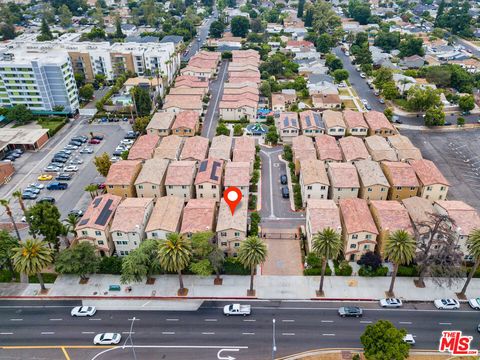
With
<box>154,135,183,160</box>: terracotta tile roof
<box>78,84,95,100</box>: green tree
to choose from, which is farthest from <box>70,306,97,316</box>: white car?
<box>78,84,95,100</box>: green tree

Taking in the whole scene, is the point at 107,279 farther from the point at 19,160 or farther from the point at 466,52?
the point at 466,52

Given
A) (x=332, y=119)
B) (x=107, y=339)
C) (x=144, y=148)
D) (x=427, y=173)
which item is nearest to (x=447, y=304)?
(x=427, y=173)

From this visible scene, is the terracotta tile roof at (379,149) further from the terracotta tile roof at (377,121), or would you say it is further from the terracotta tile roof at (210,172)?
the terracotta tile roof at (210,172)

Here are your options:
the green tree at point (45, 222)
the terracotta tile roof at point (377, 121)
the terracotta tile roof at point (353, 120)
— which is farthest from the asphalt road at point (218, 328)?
the terracotta tile roof at point (377, 121)

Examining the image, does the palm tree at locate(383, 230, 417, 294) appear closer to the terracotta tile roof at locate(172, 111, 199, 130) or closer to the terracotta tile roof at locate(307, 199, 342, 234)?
the terracotta tile roof at locate(307, 199, 342, 234)

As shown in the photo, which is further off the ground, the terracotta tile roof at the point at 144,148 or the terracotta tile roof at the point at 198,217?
the terracotta tile roof at the point at 198,217

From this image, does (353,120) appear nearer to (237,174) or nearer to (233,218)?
(237,174)
